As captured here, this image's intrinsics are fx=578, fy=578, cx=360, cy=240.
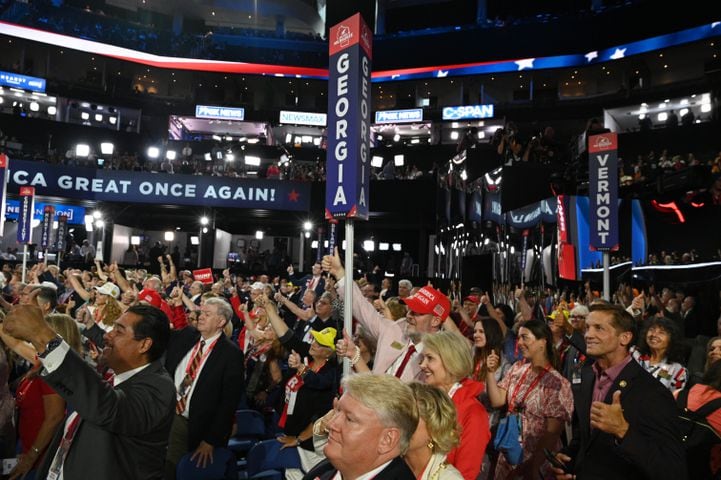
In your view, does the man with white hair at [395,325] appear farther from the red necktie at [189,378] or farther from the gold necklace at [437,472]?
the gold necklace at [437,472]

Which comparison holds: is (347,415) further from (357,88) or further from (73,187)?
(73,187)

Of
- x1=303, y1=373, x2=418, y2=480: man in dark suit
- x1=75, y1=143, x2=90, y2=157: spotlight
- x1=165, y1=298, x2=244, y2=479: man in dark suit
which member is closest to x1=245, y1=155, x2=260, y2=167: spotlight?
x1=75, y1=143, x2=90, y2=157: spotlight

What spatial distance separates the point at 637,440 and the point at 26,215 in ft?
43.9

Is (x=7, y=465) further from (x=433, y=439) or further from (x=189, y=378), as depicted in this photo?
(x=433, y=439)

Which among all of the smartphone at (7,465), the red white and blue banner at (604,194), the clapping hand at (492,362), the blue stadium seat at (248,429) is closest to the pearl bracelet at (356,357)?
the clapping hand at (492,362)

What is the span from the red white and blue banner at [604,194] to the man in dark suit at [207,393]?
4656mm

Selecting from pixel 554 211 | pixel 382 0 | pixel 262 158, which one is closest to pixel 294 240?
pixel 262 158

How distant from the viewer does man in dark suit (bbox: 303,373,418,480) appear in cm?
205

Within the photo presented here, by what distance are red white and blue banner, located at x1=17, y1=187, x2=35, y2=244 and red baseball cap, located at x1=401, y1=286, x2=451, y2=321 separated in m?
10.4

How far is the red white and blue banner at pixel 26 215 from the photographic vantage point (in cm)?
1215

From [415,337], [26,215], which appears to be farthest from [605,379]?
[26,215]

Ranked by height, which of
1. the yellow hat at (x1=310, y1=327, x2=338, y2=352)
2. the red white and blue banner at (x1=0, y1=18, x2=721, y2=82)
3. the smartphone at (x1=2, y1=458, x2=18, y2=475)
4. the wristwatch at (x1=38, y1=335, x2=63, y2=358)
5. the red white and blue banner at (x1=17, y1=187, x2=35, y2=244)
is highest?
the red white and blue banner at (x1=0, y1=18, x2=721, y2=82)

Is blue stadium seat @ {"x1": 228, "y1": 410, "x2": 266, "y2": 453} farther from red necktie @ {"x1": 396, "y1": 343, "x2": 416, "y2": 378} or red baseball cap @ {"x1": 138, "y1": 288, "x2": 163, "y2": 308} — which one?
red necktie @ {"x1": 396, "y1": 343, "x2": 416, "y2": 378}

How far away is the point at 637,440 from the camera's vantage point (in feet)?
8.17
